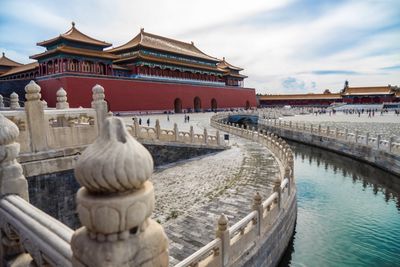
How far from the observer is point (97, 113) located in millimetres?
8844

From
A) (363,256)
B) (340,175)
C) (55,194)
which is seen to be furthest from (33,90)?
(340,175)

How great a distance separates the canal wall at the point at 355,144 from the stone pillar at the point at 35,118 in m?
16.4

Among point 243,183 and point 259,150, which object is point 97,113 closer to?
point 243,183

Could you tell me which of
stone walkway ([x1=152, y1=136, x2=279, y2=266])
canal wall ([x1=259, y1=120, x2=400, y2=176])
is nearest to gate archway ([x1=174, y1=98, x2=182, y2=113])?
canal wall ([x1=259, y1=120, x2=400, y2=176])

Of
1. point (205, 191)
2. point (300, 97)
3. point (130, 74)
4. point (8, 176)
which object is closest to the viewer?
point (8, 176)

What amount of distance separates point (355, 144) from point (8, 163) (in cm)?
2025

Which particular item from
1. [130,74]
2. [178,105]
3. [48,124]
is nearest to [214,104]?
[178,105]

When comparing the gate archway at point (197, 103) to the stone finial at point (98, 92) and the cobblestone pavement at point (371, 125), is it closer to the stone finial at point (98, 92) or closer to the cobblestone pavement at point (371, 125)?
the cobblestone pavement at point (371, 125)

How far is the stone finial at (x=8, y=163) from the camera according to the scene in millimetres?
3219

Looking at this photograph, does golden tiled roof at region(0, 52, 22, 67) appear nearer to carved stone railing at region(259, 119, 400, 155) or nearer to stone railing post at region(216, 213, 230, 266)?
carved stone railing at region(259, 119, 400, 155)

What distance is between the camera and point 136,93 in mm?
35188

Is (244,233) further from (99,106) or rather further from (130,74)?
(130,74)

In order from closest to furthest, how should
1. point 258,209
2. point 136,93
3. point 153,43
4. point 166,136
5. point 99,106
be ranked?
1. point 258,209
2. point 99,106
3. point 166,136
4. point 136,93
5. point 153,43

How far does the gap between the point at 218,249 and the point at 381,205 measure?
10.3 metres
